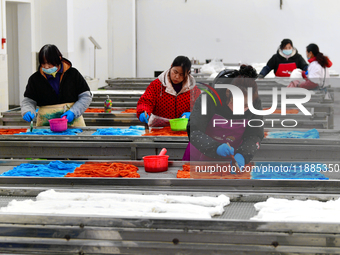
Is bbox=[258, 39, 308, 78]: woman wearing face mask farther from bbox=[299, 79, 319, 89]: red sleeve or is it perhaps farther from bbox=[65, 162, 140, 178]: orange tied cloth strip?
bbox=[65, 162, 140, 178]: orange tied cloth strip

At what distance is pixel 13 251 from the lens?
1.86 metres

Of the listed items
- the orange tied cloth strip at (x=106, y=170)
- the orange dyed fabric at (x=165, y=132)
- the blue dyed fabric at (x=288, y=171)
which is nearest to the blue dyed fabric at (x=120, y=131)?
the orange dyed fabric at (x=165, y=132)

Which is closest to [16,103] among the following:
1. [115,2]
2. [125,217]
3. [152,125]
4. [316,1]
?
[152,125]

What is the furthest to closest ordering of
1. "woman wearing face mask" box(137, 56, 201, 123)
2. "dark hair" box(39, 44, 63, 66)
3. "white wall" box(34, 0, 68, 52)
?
"white wall" box(34, 0, 68, 52) < "woman wearing face mask" box(137, 56, 201, 123) < "dark hair" box(39, 44, 63, 66)

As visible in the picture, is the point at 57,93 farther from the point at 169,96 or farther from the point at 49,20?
the point at 49,20

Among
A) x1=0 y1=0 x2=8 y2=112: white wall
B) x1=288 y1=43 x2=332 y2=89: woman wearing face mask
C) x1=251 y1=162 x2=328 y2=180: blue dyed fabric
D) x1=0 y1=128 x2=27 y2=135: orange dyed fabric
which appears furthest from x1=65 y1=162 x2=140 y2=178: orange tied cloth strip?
x1=0 y1=0 x2=8 y2=112: white wall

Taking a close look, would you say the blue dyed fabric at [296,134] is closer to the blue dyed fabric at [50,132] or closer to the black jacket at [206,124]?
the black jacket at [206,124]

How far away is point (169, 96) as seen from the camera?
13.2 ft

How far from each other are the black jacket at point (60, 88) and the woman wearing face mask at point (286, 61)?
448 centimetres

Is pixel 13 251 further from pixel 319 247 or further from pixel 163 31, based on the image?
pixel 163 31

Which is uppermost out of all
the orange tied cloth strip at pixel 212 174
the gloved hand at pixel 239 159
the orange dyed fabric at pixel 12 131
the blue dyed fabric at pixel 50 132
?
the gloved hand at pixel 239 159

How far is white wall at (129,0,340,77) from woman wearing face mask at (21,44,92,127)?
11.9 m

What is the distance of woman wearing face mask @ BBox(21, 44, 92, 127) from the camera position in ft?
13.1

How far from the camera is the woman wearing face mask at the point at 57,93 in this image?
3992 mm
